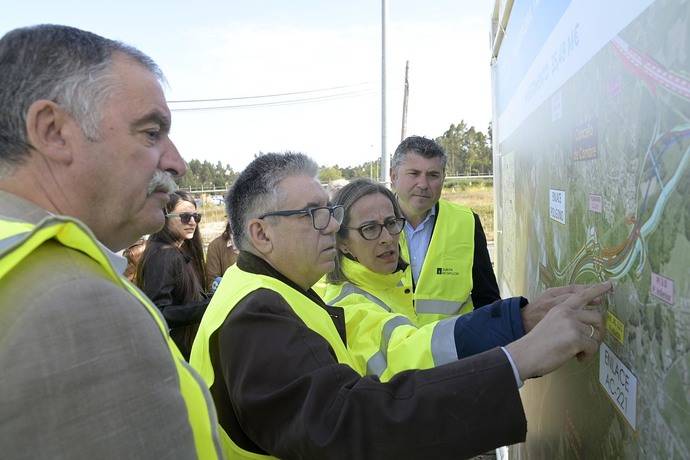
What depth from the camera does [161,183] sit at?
113 centimetres

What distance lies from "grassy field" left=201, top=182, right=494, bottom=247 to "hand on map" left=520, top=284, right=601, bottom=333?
19269 millimetres

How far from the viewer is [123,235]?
3.61ft

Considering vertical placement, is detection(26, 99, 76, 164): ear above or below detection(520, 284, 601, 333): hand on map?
above

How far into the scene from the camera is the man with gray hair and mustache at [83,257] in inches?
26.6

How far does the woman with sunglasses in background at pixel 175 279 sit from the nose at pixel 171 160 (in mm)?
2606

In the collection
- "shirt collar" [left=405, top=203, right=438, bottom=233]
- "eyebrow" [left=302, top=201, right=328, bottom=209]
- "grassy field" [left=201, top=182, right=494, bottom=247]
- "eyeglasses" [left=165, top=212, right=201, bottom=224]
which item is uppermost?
"eyebrow" [left=302, top=201, right=328, bottom=209]

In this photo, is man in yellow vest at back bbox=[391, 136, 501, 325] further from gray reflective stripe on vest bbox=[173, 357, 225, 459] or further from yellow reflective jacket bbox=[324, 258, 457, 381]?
gray reflective stripe on vest bbox=[173, 357, 225, 459]

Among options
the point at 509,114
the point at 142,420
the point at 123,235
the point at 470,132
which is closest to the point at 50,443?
the point at 142,420

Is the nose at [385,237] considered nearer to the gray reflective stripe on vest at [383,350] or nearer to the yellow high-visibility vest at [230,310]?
the gray reflective stripe on vest at [383,350]

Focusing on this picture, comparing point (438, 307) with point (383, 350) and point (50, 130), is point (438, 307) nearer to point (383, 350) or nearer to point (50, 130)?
point (383, 350)

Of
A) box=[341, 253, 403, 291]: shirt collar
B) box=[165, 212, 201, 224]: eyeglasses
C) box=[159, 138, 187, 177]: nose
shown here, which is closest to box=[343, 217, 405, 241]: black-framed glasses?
box=[341, 253, 403, 291]: shirt collar

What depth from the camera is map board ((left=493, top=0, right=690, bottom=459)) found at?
886 millimetres

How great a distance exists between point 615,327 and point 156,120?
116cm

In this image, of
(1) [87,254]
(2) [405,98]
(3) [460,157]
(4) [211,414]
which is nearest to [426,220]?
(4) [211,414]
